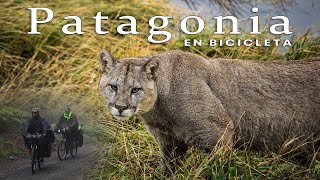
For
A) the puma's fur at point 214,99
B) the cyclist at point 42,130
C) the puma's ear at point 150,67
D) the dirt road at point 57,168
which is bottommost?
the dirt road at point 57,168

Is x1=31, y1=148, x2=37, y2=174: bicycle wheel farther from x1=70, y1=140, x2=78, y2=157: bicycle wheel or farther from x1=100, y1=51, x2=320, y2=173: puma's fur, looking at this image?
x1=100, y1=51, x2=320, y2=173: puma's fur

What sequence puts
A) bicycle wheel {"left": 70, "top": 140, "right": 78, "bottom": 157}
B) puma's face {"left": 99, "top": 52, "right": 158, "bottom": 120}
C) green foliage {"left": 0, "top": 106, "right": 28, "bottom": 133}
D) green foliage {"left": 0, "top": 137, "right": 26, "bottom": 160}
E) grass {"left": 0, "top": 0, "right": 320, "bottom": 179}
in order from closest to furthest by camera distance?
puma's face {"left": 99, "top": 52, "right": 158, "bottom": 120}, grass {"left": 0, "top": 0, "right": 320, "bottom": 179}, bicycle wheel {"left": 70, "top": 140, "right": 78, "bottom": 157}, green foliage {"left": 0, "top": 137, "right": 26, "bottom": 160}, green foliage {"left": 0, "top": 106, "right": 28, "bottom": 133}

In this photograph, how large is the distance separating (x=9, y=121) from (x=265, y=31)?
350 centimetres

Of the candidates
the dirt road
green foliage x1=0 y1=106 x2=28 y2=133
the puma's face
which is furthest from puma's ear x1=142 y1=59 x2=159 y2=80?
green foliage x1=0 y1=106 x2=28 y2=133

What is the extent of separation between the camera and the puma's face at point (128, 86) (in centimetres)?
596

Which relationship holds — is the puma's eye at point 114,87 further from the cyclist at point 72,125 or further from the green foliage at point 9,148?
the green foliage at point 9,148

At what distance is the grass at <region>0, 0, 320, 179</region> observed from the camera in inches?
288

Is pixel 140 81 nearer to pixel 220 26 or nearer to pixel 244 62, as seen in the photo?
pixel 244 62

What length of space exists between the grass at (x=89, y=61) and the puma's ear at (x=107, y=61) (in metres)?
1.07

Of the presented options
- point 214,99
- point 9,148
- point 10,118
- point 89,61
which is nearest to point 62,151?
point 9,148

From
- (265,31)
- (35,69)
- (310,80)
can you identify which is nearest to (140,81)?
(310,80)

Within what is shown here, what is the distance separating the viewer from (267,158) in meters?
6.77

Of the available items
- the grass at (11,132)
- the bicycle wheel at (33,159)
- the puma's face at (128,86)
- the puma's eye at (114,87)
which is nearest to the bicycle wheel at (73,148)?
the bicycle wheel at (33,159)

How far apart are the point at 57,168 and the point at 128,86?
1782mm
